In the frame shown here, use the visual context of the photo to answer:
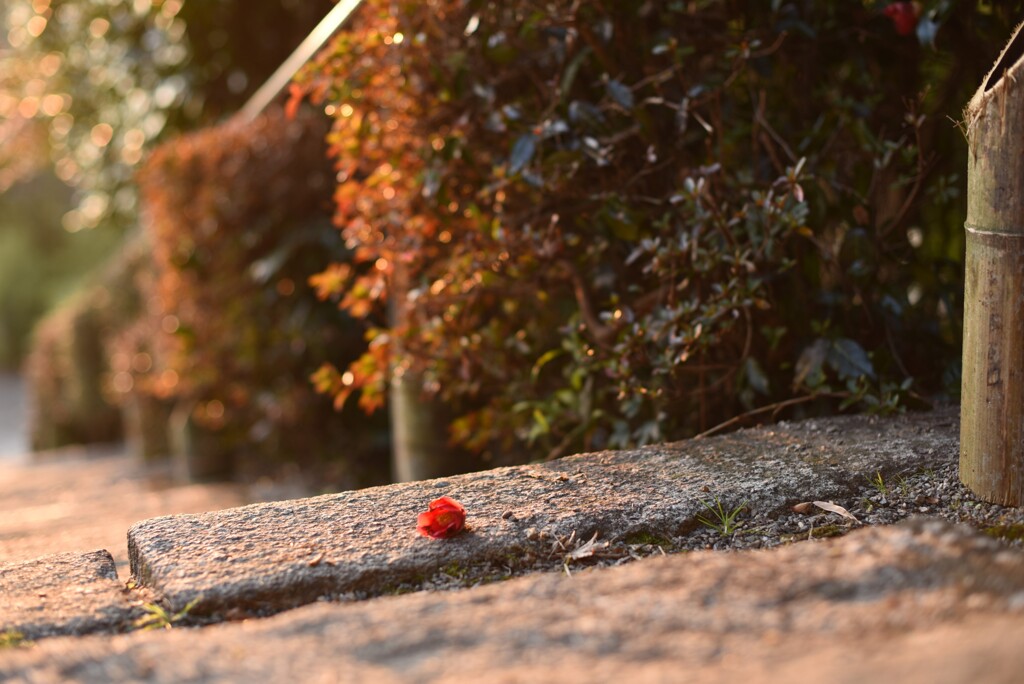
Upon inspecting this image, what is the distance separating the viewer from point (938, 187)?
7.82 feet

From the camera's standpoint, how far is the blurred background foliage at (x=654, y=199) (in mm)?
2332

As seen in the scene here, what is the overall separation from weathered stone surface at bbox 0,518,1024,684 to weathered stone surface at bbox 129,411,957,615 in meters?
0.18

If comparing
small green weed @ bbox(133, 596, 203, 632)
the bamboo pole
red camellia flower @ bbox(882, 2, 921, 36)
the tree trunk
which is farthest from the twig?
small green weed @ bbox(133, 596, 203, 632)

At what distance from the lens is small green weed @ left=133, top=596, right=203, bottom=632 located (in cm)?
142

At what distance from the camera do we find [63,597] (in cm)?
152

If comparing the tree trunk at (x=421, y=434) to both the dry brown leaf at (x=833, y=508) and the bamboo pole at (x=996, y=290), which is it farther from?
the bamboo pole at (x=996, y=290)

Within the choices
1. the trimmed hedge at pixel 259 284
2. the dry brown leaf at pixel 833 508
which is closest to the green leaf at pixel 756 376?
the dry brown leaf at pixel 833 508

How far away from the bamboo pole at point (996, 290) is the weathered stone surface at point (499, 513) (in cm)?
21

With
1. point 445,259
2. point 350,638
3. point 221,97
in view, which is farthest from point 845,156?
point 221,97

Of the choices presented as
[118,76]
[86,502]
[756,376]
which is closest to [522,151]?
[756,376]

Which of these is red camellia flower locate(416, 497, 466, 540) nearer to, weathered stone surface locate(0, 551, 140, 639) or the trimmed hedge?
weathered stone surface locate(0, 551, 140, 639)

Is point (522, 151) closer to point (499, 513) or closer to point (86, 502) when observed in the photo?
point (499, 513)

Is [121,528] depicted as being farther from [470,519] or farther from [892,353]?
[892,353]

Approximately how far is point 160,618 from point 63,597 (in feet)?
0.63
